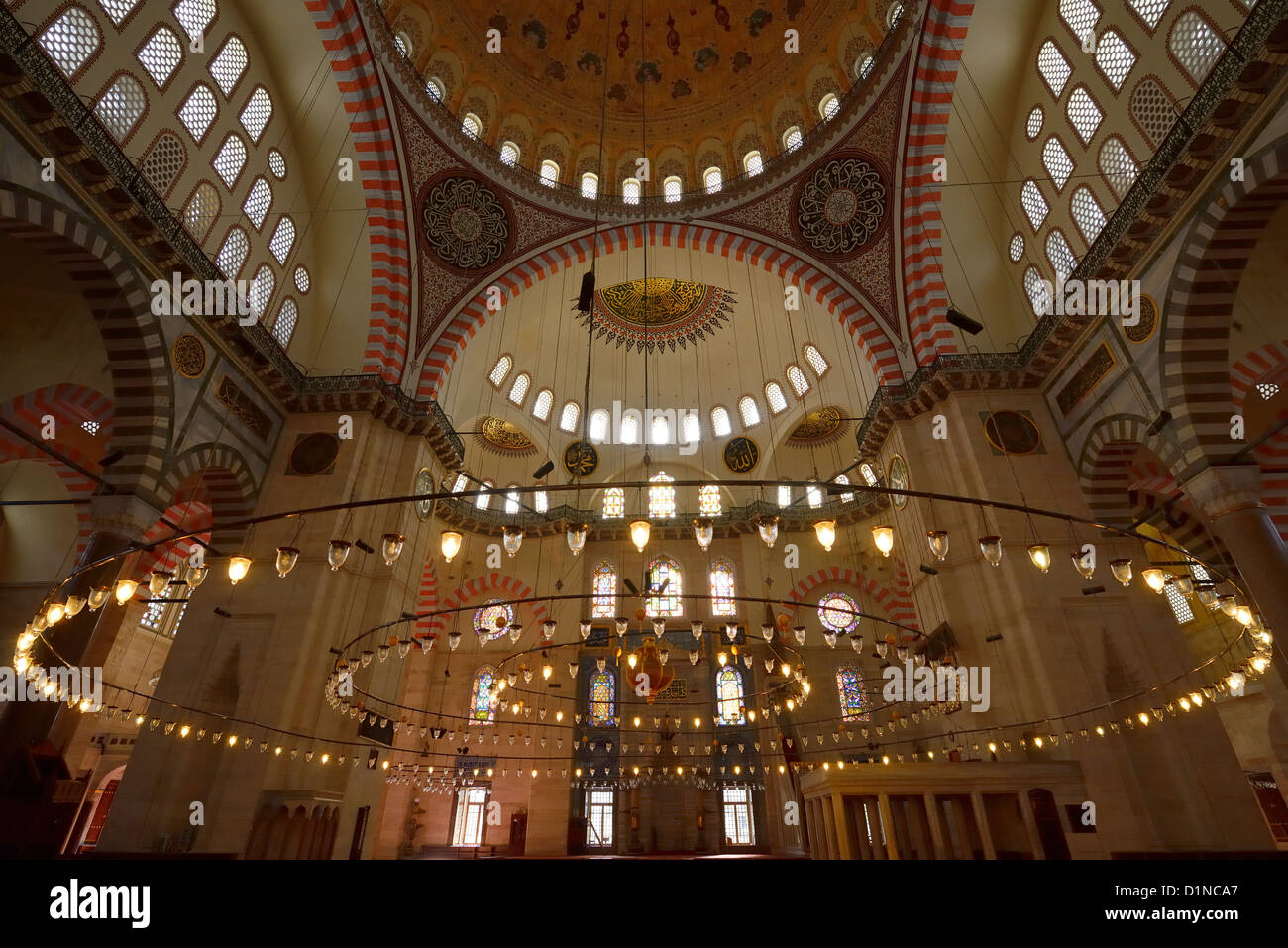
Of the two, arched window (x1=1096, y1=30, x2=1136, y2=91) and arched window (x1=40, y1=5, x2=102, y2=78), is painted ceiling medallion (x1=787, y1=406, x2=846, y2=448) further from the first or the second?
arched window (x1=40, y1=5, x2=102, y2=78)

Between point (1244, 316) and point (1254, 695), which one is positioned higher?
point (1244, 316)

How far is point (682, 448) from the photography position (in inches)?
799

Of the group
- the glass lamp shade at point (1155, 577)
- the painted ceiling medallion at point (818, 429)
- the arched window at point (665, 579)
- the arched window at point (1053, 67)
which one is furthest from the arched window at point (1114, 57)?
the arched window at point (665, 579)

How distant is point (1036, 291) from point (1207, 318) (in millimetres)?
3705

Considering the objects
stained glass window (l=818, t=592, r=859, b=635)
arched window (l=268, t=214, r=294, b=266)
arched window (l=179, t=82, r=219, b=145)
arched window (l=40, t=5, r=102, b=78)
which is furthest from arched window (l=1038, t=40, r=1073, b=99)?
arched window (l=40, t=5, r=102, b=78)

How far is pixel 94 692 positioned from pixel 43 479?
688 cm

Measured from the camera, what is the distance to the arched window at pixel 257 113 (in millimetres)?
11062

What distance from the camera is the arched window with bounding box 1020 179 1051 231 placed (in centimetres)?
1135

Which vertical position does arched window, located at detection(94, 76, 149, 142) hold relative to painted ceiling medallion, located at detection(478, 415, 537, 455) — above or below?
below

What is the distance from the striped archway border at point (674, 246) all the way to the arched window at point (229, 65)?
18.3 ft

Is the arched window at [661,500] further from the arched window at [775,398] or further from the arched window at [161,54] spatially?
the arched window at [161,54]

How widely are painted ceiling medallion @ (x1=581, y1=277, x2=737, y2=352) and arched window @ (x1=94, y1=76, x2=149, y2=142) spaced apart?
1112 cm
